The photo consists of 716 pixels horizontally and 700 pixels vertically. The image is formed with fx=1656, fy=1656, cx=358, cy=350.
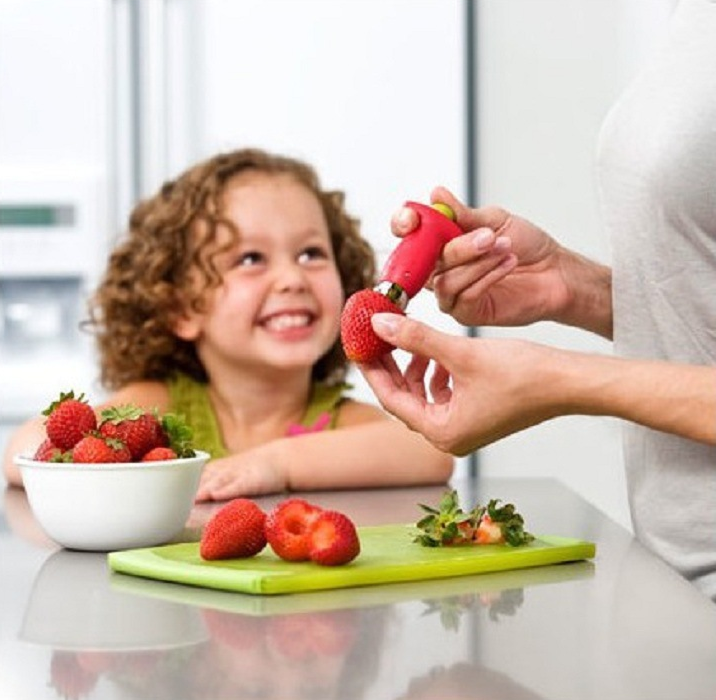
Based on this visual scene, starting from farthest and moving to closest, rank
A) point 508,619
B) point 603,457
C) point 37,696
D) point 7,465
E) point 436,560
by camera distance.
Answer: point 603,457, point 7,465, point 436,560, point 508,619, point 37,696

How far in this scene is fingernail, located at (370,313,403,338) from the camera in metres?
1.23

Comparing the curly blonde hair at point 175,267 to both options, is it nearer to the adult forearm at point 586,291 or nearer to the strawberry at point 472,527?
the adult forearm at point 586,291

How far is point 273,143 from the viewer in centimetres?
327

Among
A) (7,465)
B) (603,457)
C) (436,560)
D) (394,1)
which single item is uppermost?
(394,1)

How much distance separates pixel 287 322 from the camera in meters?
2.32

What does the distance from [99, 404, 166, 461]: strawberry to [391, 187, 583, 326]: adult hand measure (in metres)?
0.28

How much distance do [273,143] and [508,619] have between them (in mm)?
2339

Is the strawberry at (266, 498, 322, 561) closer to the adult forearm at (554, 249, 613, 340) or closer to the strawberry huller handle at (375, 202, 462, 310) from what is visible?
the strawberry huller handle at (375, 202, 462, 310)

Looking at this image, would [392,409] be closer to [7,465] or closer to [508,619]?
[508,619]

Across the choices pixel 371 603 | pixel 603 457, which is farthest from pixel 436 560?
pixel 603 457

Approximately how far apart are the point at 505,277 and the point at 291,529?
44 cm

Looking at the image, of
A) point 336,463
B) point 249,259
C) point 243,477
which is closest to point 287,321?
point 249,259

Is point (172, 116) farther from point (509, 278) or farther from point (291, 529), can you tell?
point (291, 529)

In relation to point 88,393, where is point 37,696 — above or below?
above
